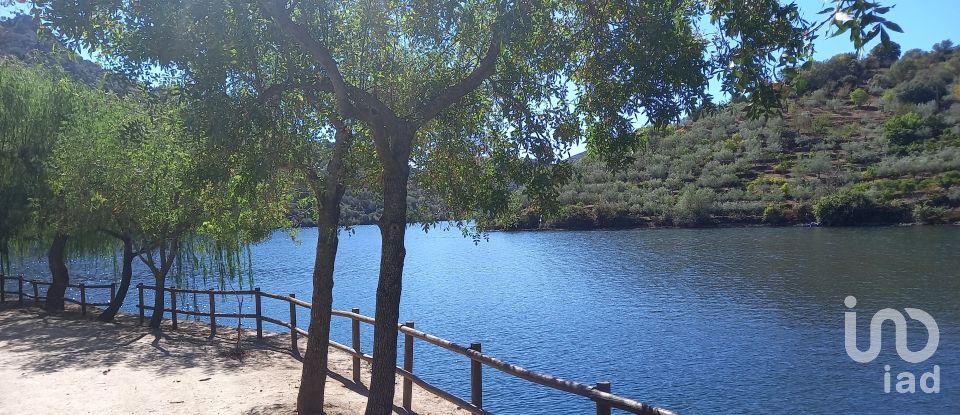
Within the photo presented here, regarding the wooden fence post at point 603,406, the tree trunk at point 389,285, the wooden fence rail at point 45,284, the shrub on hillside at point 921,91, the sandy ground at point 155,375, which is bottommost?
the sandy ground at point 155,375

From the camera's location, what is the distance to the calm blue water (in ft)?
52.1

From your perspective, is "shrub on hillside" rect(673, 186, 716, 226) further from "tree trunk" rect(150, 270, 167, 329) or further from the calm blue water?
"tree trunk" rect(150, 270, 167, 329)

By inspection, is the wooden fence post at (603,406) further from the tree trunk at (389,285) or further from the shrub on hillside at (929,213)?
the shrub on hillside at (929,213)

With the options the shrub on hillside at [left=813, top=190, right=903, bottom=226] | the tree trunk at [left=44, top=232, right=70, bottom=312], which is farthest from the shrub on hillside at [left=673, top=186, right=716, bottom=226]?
the tree trunk at [left=44, top=232, right=70, bottom=312]

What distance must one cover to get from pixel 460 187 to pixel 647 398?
870cm

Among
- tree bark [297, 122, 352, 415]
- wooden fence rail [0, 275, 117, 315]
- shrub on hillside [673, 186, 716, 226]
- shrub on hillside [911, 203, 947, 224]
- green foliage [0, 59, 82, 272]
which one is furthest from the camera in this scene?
shrub on hillside [673, 186, 716, 226]

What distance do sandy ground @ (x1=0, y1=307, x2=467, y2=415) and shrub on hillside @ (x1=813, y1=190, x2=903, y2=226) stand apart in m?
→ 54.8

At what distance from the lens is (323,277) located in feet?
29.0

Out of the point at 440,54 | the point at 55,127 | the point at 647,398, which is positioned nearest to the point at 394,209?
the point at 440,54

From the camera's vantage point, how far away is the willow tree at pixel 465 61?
6699 millimetres

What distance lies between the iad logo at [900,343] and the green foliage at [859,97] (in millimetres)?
71688

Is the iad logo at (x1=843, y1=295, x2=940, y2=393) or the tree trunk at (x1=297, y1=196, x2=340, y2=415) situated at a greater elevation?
the tree trunk at (x1=297, y1=196, x2=340, y2=415)

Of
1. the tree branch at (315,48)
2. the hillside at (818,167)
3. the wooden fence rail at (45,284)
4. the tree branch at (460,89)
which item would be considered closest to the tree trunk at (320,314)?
the tree branch at (315,48)

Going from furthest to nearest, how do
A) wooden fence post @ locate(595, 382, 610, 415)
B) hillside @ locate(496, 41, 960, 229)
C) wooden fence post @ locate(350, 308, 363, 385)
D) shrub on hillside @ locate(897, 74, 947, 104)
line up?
shrub on hillside @ locate(897, 74, 947, 104) → hillside @ locate(496, 41, 960, 229) → wooden fence post @ locate(350, 308, 363, 385) → wooden fence post @ locate(595, 382, 610, 415)
